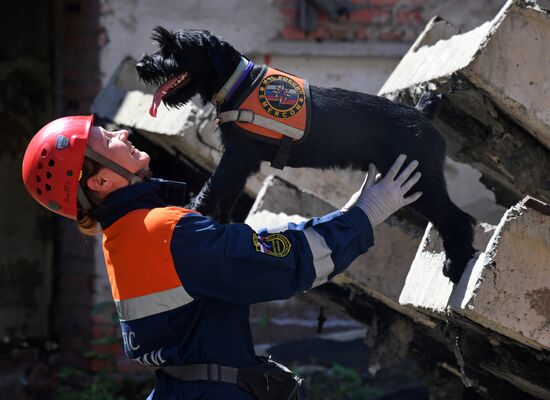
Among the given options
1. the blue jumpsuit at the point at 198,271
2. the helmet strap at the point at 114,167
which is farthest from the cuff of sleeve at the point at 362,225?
the helmet strap at the point at 114,167

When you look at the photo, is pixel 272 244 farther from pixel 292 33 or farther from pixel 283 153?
pixel 292 33

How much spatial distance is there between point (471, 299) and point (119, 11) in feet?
13.6

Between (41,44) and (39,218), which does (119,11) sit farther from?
(39,218)

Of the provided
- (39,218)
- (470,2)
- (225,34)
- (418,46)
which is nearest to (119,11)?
(225,34)

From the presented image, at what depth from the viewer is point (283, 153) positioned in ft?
10.7

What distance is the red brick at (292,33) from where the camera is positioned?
627 centimetres

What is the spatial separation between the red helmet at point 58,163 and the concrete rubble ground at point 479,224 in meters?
1.19

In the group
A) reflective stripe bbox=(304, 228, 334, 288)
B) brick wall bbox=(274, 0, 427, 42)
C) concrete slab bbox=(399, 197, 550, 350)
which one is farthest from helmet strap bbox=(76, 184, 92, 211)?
brick wall bbox=(274, 0, 427, 42)

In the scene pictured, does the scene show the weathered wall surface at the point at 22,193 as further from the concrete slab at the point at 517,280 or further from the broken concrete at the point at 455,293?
the concrete slab at the point at 517,280

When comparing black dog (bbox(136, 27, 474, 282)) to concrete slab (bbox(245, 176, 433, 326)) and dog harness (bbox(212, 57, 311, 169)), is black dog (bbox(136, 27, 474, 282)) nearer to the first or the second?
dog harness (bbox(212, 57, 311, 169))

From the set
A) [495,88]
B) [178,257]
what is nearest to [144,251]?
[178,257]

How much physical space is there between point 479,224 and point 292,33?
3.40m

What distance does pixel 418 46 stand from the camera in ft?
12.4

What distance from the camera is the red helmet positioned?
244 cm
